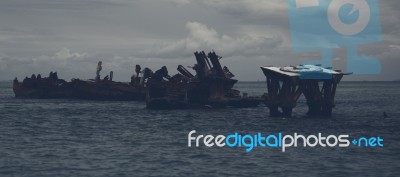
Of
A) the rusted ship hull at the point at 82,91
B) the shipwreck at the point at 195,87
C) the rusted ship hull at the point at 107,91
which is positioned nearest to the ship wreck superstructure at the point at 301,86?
the shipwreck at the point at 195,87

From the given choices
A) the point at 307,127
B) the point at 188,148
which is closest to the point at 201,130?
the point at 307,127

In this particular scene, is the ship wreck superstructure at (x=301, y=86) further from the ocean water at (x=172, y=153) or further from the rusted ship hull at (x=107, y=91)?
the rusted ship hull at (x=107, y=91)

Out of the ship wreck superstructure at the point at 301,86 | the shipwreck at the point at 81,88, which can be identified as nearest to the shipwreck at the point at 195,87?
the ship wreck superstructure at the point at 301,86

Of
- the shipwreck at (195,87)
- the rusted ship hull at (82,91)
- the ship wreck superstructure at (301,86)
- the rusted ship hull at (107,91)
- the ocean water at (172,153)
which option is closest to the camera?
the ocean water at (172,153)

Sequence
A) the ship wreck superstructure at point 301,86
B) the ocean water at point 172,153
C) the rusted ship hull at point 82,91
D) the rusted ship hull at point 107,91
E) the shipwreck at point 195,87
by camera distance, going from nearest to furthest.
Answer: the ocean water at point 172,153
the ship wreck superstructure at point 301,86
the shipwreck at point 195,87
the rusted ship hull at point 107,91
the rusted ship hull at point 82,91

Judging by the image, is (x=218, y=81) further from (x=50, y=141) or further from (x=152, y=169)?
(x=152, y=169)

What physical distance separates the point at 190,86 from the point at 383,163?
33.1m

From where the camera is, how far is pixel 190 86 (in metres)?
54.7

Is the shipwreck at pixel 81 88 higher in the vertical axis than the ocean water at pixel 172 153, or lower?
higher

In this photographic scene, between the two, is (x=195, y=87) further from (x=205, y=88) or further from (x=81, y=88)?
(x=81, y=88)

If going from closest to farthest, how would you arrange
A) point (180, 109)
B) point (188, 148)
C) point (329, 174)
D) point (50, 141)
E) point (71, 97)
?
point (329, 174) → point (188, 148) → point (50, 141) → point (180, 109) → point (71, 97)

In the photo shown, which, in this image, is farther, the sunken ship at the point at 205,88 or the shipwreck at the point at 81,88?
the shipwreck at the point at 81,88

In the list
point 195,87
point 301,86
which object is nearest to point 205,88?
point 195,87

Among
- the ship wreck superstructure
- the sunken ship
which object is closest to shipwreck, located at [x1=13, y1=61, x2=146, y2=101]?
the sunken ship
